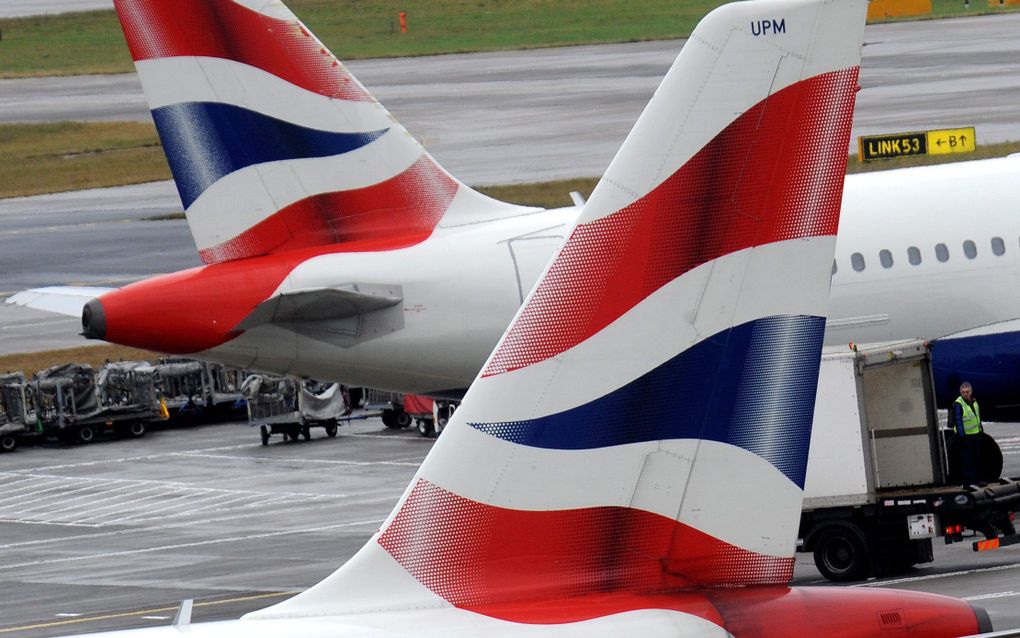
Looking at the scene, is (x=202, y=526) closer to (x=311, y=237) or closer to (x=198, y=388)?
(x=311, y=237)

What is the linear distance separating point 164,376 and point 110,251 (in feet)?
63.9

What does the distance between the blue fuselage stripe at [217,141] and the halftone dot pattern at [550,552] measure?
1603 cm

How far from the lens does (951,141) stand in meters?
66.1

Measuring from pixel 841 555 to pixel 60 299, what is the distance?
12549 mm

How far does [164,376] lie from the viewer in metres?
47.0

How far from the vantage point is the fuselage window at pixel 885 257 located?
91.0 ft

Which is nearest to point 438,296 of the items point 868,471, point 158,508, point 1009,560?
point 868,471

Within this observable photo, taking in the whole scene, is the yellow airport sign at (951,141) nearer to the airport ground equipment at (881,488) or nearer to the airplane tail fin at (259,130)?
the airport ground equipment at (881,488)

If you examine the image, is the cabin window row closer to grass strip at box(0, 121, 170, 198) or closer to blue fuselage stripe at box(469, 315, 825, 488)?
blue fuselage stripe at box(469, 315, 825, 488)

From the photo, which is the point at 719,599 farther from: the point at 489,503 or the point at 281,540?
the point at 281,540

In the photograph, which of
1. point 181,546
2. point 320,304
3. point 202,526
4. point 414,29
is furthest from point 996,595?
point 414,29

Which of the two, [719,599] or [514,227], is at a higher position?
[514,227]

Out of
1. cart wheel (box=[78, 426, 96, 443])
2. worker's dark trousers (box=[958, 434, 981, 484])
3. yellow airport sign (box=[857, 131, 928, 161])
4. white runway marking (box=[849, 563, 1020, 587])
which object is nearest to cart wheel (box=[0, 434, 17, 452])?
cart wheel (box=[78, 426, 96, 443])

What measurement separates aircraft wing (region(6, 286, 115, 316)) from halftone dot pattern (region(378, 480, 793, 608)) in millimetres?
17639
